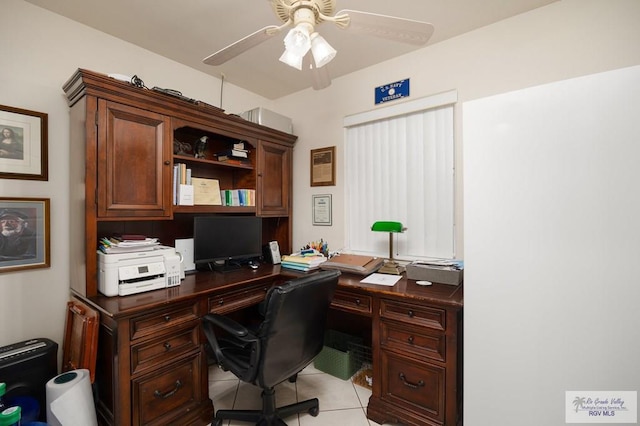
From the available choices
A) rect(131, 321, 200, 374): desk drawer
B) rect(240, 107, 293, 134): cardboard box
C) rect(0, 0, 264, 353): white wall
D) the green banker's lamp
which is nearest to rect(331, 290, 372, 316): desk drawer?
the green banker's lamp

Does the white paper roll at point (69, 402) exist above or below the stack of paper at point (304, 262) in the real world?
below

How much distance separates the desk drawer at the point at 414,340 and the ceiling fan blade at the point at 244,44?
5.83ft

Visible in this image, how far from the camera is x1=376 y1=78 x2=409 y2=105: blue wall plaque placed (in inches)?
91.9

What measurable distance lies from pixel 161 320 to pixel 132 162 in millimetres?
1026

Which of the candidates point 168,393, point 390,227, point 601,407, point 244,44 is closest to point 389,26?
point 244,44

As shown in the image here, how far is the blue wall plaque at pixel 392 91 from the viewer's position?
7.66 ft

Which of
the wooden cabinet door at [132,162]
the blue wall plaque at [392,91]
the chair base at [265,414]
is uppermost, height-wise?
the blue wall plaque at [392,91]

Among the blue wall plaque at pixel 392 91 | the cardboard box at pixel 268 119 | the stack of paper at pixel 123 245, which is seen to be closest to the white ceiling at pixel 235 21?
the blue wall plaque at pixel 392 91

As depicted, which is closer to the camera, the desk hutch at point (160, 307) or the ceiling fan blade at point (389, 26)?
the ceiling fan blade at point (389, 26)

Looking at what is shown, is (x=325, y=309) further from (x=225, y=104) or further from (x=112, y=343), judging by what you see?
(x=225, y=104)

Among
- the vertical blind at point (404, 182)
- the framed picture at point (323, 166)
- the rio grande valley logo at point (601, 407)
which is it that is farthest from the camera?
the framed picture at point (323, 166)

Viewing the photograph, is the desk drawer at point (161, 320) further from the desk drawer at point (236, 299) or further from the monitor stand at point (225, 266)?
the monitor stand at point (225, 266)

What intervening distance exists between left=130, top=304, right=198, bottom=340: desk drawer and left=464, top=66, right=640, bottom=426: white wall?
5.20ft

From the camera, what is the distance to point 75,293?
179 centimetres
